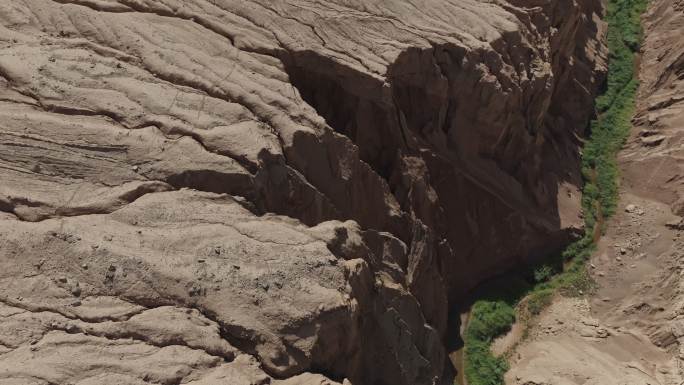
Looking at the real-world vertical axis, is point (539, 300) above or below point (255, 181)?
below

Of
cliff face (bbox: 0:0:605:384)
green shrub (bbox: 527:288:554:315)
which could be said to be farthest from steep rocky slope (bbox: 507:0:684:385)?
cliff face (bbox: 0:0:605:384)

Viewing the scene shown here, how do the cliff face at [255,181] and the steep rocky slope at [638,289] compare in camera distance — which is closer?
the cliff face at [255,181]

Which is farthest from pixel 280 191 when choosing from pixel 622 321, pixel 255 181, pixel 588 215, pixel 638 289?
pixel 588 215

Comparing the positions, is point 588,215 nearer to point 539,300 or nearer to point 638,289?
point 638,289

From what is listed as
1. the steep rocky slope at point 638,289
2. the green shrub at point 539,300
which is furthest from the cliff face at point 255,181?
the steep rocky slope at point 638,289

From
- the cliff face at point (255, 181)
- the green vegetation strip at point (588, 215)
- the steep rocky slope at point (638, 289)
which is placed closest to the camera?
the cliff face at point (255, 181)

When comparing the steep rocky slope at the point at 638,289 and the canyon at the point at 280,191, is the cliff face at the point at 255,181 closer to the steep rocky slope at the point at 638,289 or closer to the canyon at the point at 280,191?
the canyon at the point at 280,191
